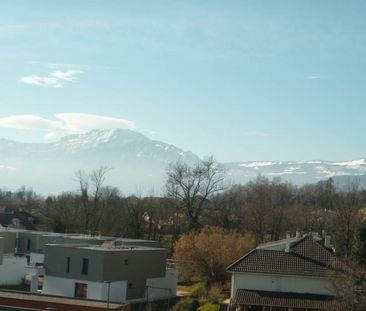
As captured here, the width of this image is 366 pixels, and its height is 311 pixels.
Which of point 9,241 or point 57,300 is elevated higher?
point 9,241

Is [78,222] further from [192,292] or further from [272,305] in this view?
[272,305]

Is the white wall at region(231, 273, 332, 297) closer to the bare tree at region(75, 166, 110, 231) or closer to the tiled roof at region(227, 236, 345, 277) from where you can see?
the tiled roof at region(227, 236, 345, 277)

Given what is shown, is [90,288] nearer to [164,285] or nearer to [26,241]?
[164,285]

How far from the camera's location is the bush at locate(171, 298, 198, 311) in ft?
148

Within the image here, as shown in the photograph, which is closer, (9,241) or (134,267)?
(134,267)

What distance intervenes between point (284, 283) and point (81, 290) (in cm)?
1629

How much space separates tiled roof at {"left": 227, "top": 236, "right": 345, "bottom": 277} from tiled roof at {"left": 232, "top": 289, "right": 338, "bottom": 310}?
1.47m

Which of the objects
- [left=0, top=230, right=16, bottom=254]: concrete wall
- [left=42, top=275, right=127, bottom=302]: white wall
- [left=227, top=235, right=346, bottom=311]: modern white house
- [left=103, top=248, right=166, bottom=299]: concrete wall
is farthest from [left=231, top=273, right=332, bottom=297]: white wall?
[left=0, top=230, right=16, bottom=254]: concrete wall

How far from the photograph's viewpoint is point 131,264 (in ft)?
166

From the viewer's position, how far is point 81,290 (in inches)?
1937

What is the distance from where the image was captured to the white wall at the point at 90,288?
158 feet

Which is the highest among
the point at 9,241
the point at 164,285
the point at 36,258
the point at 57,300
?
the point at 9,241

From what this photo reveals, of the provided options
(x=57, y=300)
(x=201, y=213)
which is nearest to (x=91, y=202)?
(x=201, y=213)

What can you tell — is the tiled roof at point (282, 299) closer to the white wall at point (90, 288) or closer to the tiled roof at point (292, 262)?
the tiled roof at point (292, 262)
